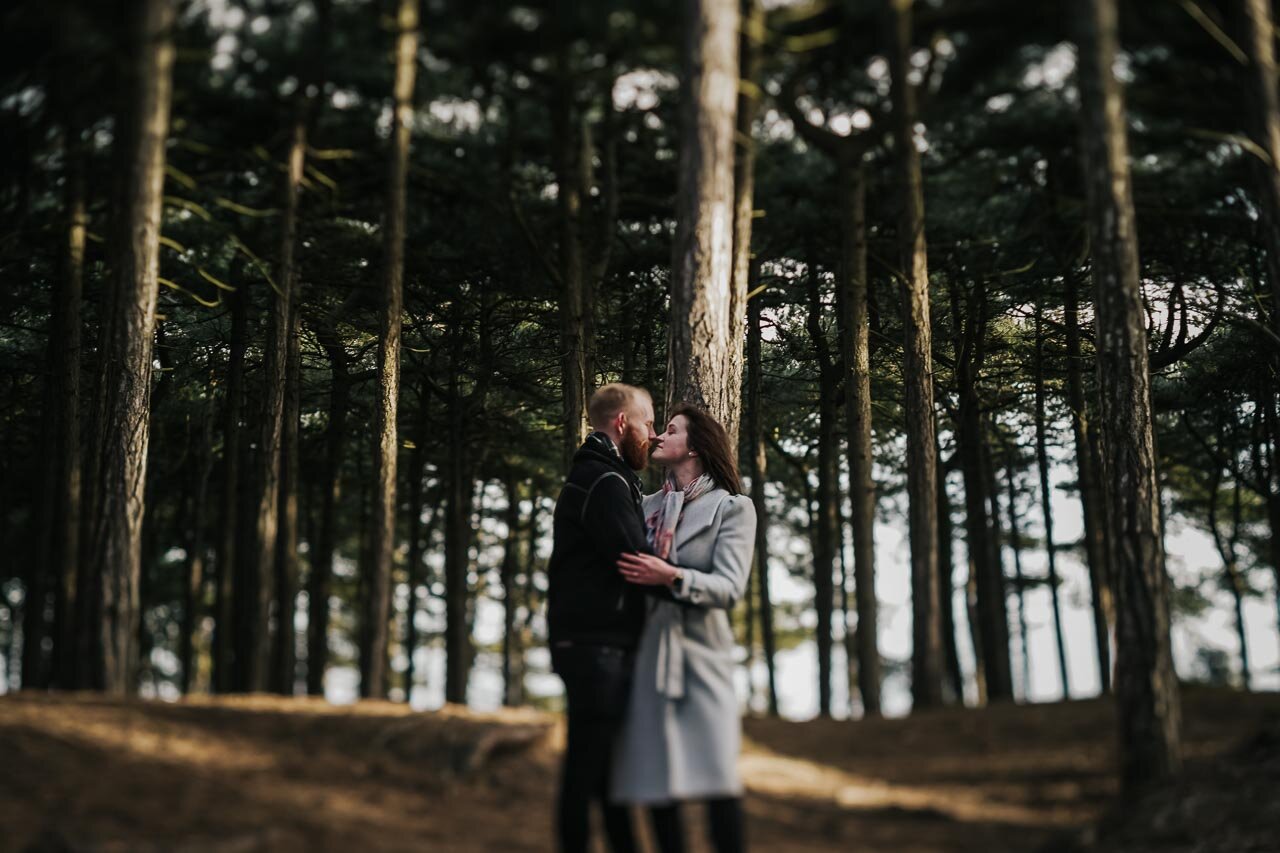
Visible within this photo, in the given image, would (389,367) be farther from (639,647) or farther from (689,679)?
(689,679)

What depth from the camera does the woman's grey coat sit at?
16.5 ft

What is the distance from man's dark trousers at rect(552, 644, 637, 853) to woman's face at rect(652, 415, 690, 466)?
1.10 metres

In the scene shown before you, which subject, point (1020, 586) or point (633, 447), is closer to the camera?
point (633, 447)

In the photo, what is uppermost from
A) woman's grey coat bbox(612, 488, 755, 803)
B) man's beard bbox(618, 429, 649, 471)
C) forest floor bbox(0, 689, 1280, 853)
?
man's beard bbox(618, 429, 649, 471)

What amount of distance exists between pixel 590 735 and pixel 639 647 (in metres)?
0.49

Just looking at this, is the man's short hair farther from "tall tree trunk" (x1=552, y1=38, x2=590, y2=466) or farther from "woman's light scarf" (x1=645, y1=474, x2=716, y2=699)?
"tall tree trunk" (x1=552, y1=38, x2=590, y2=466)

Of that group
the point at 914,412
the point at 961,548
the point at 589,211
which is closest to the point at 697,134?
the point at 914,412

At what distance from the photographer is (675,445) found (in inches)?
235

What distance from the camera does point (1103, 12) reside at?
8672 mm

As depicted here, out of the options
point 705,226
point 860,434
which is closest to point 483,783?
point 705,226

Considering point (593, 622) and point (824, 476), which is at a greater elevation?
point (824, 476)

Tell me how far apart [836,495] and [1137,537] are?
14122 millimetres

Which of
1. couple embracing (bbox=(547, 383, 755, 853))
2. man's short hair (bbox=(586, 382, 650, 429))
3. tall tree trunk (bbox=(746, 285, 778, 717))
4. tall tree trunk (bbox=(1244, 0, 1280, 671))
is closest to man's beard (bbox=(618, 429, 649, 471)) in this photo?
couple embracing (bbox=(547, 383, 755, 853))

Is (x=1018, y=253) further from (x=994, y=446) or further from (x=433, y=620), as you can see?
(x=433, y=620)
